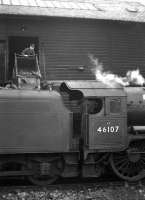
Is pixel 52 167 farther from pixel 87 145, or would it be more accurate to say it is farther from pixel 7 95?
pixel 7 95

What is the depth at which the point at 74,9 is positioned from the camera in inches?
679

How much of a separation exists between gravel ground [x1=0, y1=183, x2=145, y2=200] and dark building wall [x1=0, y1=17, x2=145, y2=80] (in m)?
6.68

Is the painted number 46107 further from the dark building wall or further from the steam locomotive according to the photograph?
the dark building wall

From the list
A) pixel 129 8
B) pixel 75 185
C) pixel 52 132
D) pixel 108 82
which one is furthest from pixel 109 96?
pixel 129 8

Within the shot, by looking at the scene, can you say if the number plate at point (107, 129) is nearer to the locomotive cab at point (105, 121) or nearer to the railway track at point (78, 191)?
the locomotive cab at point (105, 121)

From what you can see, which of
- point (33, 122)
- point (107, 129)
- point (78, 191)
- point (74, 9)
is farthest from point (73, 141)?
point (74, 9)

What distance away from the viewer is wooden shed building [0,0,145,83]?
53.3ft

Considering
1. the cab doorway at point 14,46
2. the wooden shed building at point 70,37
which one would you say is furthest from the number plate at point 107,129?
the cab doorway at point 14,46

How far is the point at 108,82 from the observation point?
11.6 metres

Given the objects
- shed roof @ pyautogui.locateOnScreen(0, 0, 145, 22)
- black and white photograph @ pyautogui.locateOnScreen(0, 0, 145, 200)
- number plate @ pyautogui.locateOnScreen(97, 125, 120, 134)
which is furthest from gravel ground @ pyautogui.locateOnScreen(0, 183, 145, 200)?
shed roof @ pyautogui.locateOnScreen(0, 0, 145, 22)

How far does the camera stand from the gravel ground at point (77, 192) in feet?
33.0

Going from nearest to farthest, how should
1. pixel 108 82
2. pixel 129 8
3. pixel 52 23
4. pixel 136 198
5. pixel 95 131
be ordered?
pixel 136 198 < pixel 95 131 < pixel 108 82 < pixel 52 23 < pixel 129 8

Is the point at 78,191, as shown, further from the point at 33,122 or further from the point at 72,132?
the point at 33,122

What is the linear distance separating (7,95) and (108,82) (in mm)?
2733
